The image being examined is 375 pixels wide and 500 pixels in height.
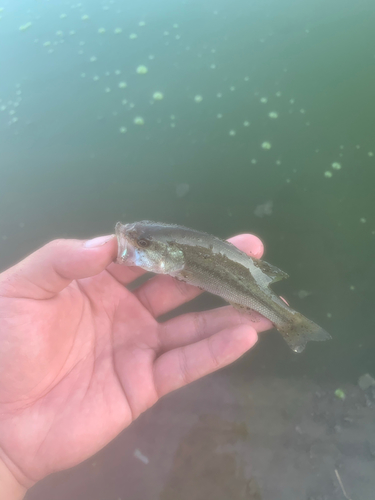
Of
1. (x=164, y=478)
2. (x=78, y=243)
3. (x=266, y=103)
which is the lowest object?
(x=164, y=478)

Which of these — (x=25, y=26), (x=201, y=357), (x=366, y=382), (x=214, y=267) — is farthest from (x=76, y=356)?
(x=25, y=26)

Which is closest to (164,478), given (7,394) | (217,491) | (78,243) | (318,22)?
(217,491)

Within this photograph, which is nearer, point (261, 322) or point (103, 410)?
point (103, 410)

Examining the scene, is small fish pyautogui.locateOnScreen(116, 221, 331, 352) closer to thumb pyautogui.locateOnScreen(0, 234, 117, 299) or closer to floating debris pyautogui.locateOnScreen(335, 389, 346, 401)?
thumb pyautogui.locateOnScreen(0, 234, 117, 299)

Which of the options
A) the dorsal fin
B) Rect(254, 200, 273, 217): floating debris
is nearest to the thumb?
the dorsal fin

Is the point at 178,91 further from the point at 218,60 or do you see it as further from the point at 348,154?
the point at 348,154

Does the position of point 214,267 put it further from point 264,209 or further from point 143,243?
point 264,209

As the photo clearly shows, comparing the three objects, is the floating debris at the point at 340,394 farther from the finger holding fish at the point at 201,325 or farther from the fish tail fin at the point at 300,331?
the finger holding fish at the point at 201,325
